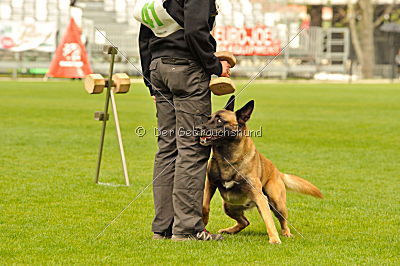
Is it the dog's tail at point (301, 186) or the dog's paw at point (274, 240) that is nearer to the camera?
the dog's paw at point (274, 240)

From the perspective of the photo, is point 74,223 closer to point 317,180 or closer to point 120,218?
point 120,218

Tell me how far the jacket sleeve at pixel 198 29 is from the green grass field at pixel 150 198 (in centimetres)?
141

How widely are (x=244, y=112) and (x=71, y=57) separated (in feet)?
86.4

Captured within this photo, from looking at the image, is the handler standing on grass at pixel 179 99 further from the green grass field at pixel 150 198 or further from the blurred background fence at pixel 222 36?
the blurred background fence at pixel 222 36

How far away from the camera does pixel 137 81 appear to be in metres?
43.5

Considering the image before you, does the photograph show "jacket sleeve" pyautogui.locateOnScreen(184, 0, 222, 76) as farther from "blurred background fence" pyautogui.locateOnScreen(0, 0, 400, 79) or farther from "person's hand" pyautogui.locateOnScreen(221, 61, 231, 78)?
"blurred background fence" pyautogui.locateOnScreen(0, 0, 400, 79)

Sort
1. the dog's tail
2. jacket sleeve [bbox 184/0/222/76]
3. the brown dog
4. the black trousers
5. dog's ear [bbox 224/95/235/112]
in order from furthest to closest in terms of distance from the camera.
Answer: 1. the dog's tail
2. dog's ear [bbox 224/95/235/112]
3. the brown dog
4. the black trousers
5. jacket sleeve [bbox 184/0/222/76]

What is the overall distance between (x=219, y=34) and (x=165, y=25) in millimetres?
43525

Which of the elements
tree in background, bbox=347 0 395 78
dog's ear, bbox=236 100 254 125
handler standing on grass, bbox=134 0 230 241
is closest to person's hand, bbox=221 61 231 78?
handler standing on grass, bbox=134 0 230 241

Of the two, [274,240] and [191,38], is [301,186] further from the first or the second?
[191,38]

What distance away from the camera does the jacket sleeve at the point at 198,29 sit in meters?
5.38

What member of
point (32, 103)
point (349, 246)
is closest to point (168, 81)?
point (349, 246)

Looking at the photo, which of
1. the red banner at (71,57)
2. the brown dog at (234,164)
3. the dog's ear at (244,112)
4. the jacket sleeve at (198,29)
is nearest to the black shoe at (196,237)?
the brown dog at (234,164)

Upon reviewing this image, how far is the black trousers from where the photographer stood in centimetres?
569
